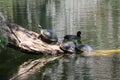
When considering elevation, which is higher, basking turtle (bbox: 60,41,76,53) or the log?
the log

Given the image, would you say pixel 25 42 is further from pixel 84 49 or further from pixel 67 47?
pixel 84 49

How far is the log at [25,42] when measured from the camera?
89.0 ft

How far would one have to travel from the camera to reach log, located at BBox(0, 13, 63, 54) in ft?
89.0

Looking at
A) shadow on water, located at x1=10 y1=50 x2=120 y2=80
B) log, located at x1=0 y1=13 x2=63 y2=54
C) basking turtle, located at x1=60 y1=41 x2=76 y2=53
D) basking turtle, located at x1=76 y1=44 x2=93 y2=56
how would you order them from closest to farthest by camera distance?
shadow on water, located at x1=10 y1=50 x2=120 y2=80
log, located at x1=0 y1=13 x2=63 y2=54
basking turtle, located at x1=76 y1=44 x2=93 y2=56
basking turtle, located at x1=60 y1=41 x2=76 y2=53

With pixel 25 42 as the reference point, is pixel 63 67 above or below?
below

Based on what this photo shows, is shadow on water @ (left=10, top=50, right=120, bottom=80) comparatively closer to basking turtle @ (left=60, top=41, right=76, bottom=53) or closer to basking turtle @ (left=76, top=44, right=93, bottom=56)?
basking turtle @ (left=76, top=44, right=93, bottom=56)

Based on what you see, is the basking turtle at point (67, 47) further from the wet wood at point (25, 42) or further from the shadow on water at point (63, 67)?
the shadow on water at point (63, 67)

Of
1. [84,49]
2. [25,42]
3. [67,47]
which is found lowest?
[84,49]

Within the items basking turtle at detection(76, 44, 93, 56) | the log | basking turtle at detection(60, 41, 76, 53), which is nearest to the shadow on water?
basking turtle at detection(76, 44, 93, 56)

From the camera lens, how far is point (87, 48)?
28.4m

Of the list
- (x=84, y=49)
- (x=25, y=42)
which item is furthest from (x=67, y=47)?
(x=25, y=42)

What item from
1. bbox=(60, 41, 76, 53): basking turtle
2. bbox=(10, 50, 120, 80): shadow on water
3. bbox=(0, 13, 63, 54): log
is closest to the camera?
bbox=(10, 50, 120, 80): shadow on water

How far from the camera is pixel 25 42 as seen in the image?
2752cm

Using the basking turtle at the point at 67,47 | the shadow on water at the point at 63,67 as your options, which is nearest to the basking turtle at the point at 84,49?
the basking turtle at the point at 67,47
